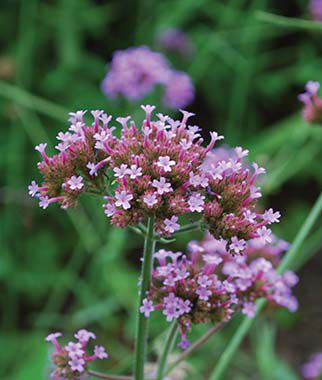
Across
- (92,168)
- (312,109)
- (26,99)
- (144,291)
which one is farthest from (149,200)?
(26,99)

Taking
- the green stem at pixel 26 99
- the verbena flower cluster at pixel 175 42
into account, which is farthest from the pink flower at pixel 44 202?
the verbena flower cluster at pixel 175 42

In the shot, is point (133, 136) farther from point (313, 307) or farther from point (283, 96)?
point (283, 96)

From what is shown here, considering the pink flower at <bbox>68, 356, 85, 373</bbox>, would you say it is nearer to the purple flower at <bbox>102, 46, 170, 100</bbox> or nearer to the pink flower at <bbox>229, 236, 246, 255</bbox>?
the pink flower at <bbox>229, 236, 246, 255</bbox>

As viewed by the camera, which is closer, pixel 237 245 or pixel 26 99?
pixel 237 245

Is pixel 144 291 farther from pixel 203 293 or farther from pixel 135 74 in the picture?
pixel 135 74

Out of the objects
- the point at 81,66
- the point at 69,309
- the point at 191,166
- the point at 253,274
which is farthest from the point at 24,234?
the point at 191,166

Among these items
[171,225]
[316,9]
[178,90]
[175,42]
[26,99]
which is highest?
[175,42]
